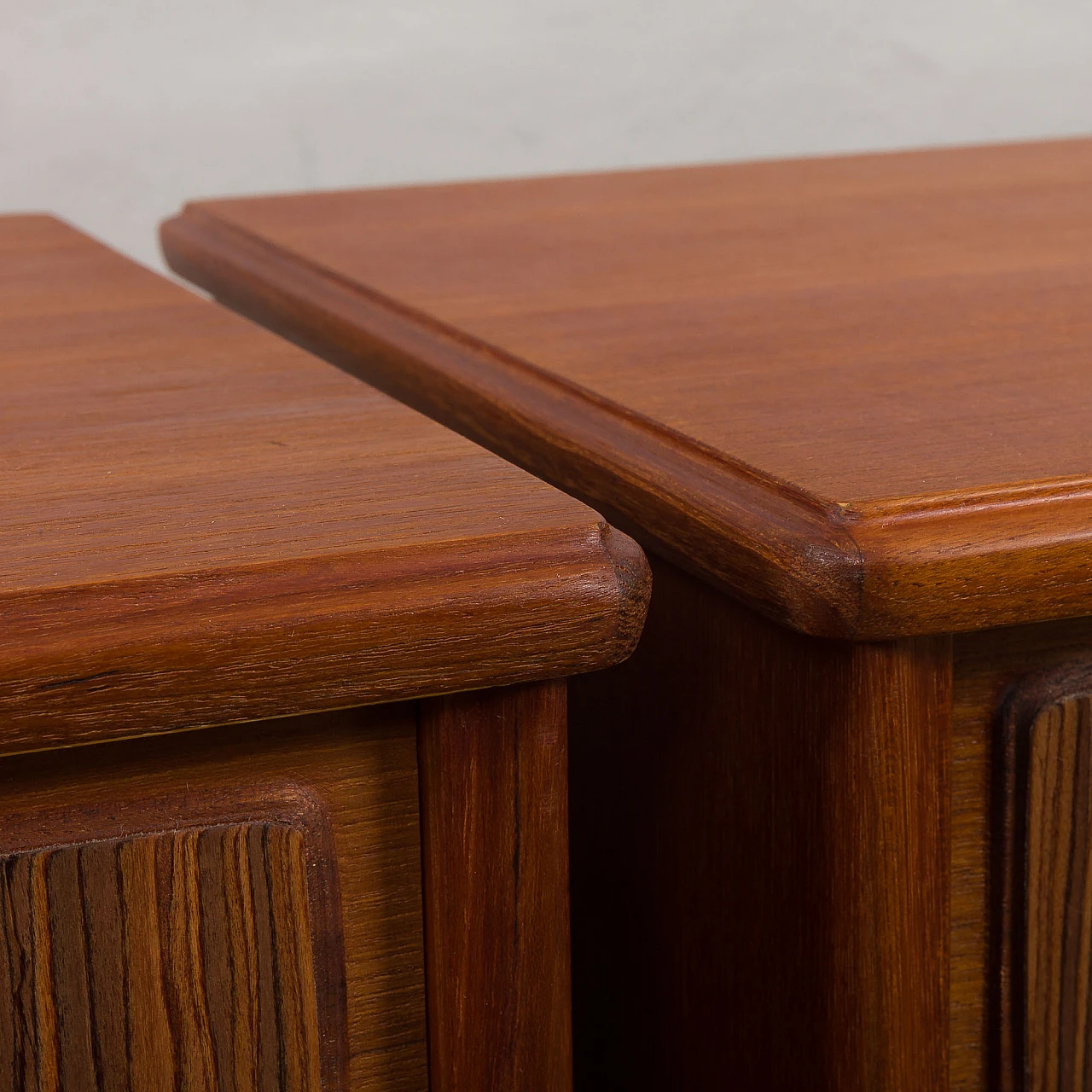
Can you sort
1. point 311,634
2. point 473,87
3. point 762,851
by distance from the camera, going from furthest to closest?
point 473,87
point 762,851
point 311,634

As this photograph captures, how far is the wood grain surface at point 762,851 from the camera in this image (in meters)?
0.35

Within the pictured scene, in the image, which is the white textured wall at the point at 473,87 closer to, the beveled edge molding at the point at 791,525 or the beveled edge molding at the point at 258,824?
the beveled edge molding at the point at 791,525

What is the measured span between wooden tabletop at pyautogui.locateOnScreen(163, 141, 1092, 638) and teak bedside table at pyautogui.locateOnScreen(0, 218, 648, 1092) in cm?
4

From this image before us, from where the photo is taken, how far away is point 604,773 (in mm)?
471

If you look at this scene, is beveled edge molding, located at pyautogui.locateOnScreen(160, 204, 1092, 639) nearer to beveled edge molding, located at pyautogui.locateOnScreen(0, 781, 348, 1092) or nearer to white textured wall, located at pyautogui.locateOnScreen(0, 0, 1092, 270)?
beveled edge molding, located at pyautogui.locateOnScreen(0, 781, 348, 1092)

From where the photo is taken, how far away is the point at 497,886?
0.33m

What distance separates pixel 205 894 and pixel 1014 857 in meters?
0.18

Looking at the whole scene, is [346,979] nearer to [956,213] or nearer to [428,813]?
[428,813]

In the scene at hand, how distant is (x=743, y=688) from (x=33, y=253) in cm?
42

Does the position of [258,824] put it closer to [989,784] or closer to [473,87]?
[989,784]

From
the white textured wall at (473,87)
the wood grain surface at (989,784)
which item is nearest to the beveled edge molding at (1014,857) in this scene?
the wood grain surface at (989,784)

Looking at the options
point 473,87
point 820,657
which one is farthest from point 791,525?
point 473,87

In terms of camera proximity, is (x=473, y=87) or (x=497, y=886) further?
(x=473, y=87)

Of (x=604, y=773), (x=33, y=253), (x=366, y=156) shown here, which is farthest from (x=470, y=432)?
(x=366, y=156)
